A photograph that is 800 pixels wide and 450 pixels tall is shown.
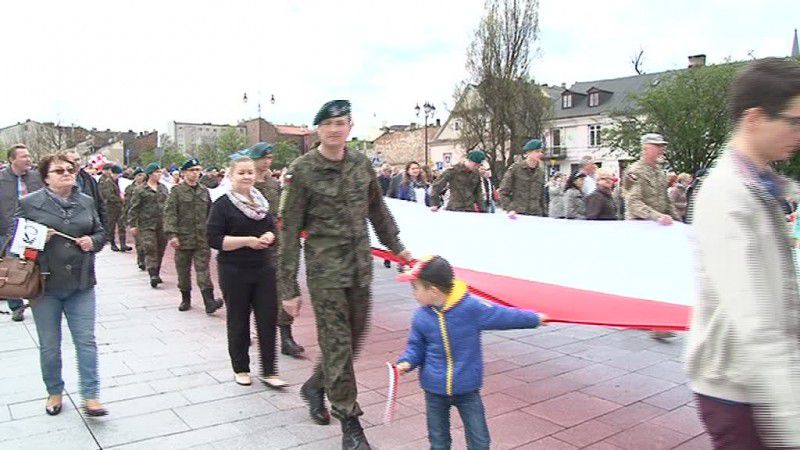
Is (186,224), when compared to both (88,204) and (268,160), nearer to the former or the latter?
(268,160)

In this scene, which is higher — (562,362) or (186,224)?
(186,224)

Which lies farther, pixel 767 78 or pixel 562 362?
pixel 562 362

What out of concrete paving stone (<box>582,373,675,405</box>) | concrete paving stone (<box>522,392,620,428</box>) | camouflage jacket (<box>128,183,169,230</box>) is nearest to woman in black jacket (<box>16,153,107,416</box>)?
concrete paving stone (<box>522,392,620,428</box>)

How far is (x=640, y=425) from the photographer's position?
442 cm

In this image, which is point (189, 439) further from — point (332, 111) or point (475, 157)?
point (475, 157)

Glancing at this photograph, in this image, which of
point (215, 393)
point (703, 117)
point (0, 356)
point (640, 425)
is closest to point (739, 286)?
point (640, 425)

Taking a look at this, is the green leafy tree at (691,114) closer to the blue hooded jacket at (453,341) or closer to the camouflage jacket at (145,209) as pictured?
the camouflage jacket at (145,209)

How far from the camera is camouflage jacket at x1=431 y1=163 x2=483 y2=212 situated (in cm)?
947

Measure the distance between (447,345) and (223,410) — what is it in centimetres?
232

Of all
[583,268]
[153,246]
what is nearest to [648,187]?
[583,268]

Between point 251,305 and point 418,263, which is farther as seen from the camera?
point 251,305

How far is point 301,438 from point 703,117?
41560 mm

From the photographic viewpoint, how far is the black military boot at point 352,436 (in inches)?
154

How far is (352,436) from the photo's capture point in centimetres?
394
